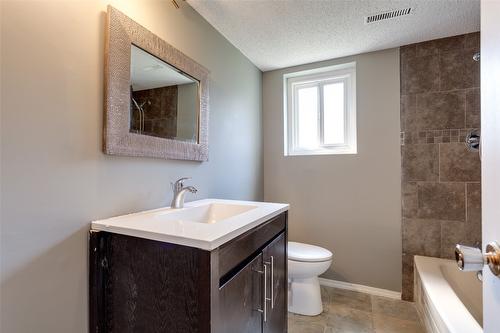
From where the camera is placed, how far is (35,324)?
0.81 meters

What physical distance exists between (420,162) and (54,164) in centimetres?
233

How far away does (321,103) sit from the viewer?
2.44m

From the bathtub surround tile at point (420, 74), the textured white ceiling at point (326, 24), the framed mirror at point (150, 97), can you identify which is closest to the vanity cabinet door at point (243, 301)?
the framed mirror at point (150, 97)

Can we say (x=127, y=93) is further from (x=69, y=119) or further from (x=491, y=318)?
(x=491, y=318)

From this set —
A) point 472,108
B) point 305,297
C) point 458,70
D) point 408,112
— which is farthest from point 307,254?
point 458,70

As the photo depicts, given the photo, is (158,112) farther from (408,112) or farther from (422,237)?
(422,237)

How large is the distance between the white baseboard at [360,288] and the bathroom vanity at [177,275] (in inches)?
54.1

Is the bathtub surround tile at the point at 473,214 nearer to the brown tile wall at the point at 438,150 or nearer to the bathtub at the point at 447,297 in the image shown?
the brown tile wall at the point at 438,150

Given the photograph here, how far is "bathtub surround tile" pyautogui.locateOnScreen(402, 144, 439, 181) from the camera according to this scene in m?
1.93

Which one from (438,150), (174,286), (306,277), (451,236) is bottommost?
(306,277)

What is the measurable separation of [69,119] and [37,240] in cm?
43

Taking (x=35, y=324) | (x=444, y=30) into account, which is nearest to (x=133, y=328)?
(x=35, y=324)

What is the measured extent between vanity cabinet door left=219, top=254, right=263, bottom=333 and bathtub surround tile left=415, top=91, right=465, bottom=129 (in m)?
1.78

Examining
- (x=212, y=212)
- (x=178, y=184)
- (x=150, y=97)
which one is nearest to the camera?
(x=150, y=97)
